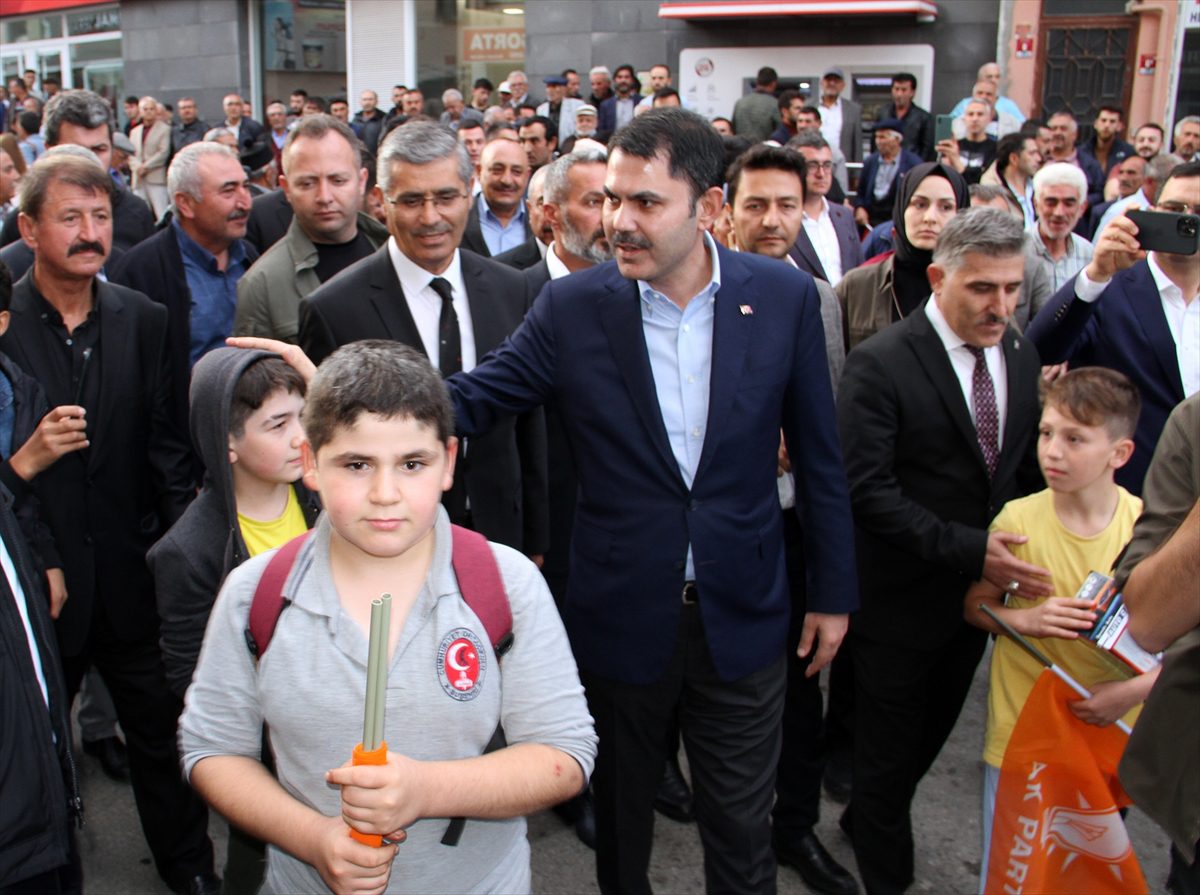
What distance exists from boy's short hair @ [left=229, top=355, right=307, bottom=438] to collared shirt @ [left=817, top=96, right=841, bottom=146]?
9.98 m

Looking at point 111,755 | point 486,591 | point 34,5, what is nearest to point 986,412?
point 486,591

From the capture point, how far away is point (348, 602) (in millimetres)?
1832

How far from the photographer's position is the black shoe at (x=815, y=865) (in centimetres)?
346

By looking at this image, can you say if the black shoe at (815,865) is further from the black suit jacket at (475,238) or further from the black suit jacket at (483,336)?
the black suit jacket at (475,238)

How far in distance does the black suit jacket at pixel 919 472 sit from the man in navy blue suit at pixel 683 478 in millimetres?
331

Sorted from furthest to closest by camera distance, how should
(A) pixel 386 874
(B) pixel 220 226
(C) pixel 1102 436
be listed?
1. (B) pixel 220 226
2. (C) pixel 1102 436
3. (A) pixel 386 874

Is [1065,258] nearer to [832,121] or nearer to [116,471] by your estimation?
[116,471]

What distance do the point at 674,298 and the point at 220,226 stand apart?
259 centimetres

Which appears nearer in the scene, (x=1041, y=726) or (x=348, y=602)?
(x=348, y=602)

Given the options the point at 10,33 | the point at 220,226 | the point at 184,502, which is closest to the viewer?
the point at 184,502

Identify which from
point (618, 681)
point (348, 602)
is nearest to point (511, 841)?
point (348, 602)

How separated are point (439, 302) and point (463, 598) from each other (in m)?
1.77

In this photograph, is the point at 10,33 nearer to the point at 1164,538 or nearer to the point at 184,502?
the point at 184,502

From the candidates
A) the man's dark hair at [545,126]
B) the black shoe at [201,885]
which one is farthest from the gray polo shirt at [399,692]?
the man's dark hair at [545,126]
